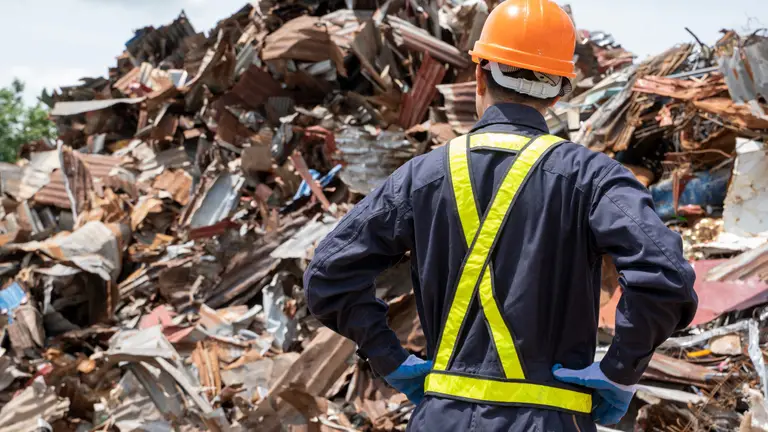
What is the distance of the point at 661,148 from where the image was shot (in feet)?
21.4

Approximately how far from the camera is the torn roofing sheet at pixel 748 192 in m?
5.36

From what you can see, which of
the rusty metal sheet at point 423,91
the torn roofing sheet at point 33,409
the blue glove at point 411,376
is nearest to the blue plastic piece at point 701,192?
the rusty metal sheet at point 423,91

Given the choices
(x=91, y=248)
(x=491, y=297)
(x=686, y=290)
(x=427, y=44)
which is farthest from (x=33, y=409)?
(x=686, y=290)

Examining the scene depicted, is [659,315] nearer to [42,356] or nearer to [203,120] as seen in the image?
[42,356]

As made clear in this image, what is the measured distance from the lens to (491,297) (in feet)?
6.02

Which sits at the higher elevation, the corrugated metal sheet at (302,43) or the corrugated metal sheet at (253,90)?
the corrugated metal sheet at (302,43)

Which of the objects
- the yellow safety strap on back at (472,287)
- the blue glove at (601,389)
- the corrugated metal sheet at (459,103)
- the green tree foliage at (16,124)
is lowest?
the green tree foliage at (16,124)

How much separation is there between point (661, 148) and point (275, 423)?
164 inches

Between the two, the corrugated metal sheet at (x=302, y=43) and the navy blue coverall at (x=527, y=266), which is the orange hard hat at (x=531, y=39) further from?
the corrugated metal sheet at (x=302, y=43)

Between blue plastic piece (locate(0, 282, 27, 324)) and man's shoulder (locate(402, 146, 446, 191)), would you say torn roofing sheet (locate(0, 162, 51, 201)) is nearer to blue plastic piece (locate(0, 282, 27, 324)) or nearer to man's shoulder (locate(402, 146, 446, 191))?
blue plastic piece (locate(0, 282, 27, 324))

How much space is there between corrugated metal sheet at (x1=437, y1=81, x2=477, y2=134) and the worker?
5152mm

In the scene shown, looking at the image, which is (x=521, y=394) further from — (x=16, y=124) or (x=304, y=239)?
(x=16, y=124)

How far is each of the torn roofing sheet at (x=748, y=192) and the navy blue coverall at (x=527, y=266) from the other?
4035mm

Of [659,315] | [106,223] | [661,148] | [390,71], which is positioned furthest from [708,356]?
[106,223]
